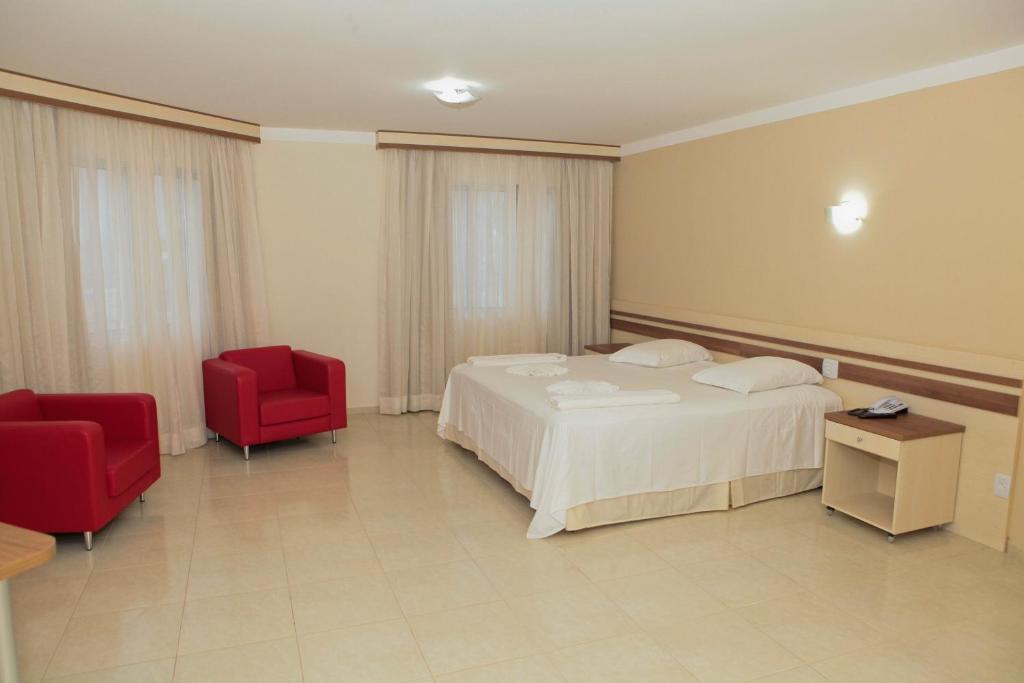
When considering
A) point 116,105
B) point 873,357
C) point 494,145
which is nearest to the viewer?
point 873,357

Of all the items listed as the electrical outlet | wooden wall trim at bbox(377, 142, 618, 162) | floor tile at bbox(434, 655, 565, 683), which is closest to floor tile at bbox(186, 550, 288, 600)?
floor tile at bbox(434, 655, 565, 683)

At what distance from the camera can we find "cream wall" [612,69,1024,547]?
3.58 metres

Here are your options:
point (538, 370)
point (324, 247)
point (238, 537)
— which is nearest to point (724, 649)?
point (238, 537)

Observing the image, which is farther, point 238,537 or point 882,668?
point 238,537

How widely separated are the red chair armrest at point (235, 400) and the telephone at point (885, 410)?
384cm

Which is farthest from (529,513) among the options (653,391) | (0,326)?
(0,326)

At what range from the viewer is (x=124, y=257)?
4.89m

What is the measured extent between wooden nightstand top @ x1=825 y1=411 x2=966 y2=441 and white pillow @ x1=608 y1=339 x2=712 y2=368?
1478 millimetres

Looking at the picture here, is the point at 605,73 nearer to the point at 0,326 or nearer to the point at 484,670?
the point at 484,670

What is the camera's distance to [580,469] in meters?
3.73

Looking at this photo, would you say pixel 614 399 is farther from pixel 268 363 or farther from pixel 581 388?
pixel 268 363

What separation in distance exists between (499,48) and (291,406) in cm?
290

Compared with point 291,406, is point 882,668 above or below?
below

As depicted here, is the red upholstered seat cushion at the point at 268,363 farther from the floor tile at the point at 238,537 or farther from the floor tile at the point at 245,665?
the floor tile at the point at 245,665
